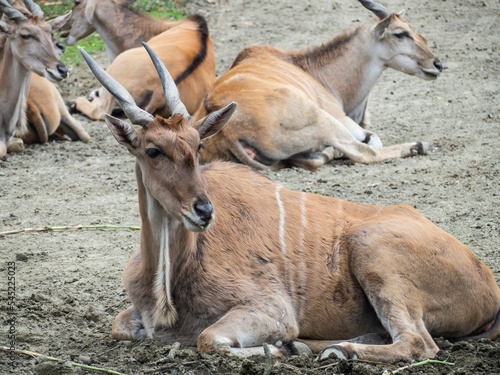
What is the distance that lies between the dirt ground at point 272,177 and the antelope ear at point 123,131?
2.61 ft

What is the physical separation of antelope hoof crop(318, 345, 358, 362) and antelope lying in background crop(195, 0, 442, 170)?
10.4 feet

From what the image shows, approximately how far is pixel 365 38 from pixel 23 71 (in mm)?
2866

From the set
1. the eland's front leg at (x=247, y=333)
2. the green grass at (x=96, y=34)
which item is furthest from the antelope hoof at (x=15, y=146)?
the eland's front leg at (x=247, y=333)

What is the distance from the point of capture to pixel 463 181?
20.9 ft

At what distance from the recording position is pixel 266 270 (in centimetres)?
403

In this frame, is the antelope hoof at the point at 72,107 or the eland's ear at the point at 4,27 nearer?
the eland's ear at the point at 4,27

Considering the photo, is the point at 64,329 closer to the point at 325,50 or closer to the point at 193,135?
the point at 193,135

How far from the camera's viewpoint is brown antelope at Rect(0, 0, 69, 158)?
7.65 m

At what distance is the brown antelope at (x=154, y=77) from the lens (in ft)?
28.4

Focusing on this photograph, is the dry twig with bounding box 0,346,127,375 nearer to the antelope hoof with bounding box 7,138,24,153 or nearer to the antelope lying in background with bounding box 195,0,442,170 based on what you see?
the antelope lying in background with bounding box 195,0,442,170

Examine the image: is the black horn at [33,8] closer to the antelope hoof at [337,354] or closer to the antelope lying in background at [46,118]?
the antelope lying in background at [46,118]

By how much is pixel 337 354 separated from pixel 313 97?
4456 millimetres

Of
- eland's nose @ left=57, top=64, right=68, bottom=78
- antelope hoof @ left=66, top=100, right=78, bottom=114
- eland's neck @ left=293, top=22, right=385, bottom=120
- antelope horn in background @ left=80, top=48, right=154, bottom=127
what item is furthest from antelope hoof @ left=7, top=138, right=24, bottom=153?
antelope horn in background @ left=80, top=48, right=154, bottom=127

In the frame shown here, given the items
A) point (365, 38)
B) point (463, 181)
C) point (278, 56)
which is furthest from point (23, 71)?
point (463, 181)
